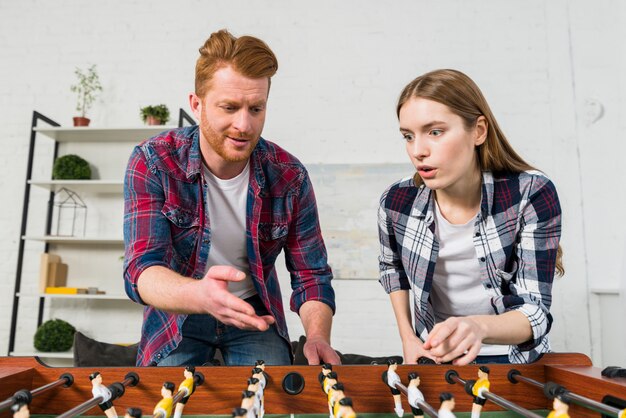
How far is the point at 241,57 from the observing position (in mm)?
1538

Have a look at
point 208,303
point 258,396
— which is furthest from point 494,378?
point 208,303

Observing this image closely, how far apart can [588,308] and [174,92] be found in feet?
10.4

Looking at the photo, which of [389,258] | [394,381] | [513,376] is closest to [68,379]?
[394,381]

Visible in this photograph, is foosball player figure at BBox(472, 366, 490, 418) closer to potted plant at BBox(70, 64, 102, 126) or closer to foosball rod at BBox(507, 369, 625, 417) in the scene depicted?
foosball rod at BBox(507, 369, 625, 417)

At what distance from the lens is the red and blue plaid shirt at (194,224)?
1.51 m

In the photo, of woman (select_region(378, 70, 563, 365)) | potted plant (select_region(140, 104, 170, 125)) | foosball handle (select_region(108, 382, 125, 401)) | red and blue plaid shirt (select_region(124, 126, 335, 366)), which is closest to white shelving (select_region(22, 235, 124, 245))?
potted plant (select_region(140, 104, 170, 125))

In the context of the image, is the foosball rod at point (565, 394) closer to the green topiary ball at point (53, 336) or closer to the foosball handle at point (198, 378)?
the foosball handle at point (198, 378)

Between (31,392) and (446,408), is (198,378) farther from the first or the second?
(446,408)

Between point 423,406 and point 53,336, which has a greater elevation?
point 423,406

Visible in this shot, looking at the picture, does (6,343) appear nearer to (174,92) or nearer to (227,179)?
(174,92)

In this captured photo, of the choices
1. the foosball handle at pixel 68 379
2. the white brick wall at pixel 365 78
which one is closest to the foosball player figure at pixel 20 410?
the foosball handle at pixel 68 379

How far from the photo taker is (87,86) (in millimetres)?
3854

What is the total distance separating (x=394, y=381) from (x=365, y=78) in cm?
297

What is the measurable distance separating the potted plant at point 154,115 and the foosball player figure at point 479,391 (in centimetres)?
296
